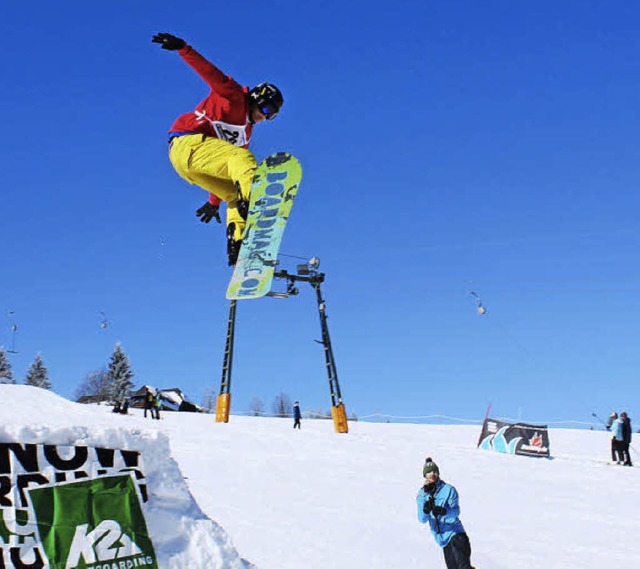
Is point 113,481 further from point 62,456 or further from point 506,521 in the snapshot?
point 506,521

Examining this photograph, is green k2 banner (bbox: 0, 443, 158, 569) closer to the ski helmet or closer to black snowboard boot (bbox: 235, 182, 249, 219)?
black snowboard boot (bbox: 235, 182, 249, 219)

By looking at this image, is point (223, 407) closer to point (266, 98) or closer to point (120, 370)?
point (266, 98)

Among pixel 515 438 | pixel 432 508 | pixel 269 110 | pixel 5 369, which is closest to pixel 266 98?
pixel 269 110

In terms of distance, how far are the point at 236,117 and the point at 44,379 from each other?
55557 mm

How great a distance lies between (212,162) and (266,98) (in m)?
0.95

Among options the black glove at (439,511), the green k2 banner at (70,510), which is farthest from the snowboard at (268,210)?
the green k2 banner at (70,510)

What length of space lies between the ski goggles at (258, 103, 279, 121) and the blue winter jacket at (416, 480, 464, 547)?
4.35m

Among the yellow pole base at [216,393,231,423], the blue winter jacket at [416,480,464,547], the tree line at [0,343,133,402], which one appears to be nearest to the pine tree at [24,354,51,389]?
the tree line at [0,343,133,402]

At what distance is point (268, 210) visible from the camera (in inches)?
359

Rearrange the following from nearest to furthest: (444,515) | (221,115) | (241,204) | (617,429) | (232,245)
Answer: (444,515), (221,115), (241,204), (232,245), (617,429)

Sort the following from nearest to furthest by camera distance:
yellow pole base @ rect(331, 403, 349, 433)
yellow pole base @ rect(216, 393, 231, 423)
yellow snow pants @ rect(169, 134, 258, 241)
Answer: yellow snow pants @ rect(169, 134, 258, 241) → yellow pole base @ rect(216, 393, 231, 423) → yellow pole base @ rect(331, 403, 349, 433)

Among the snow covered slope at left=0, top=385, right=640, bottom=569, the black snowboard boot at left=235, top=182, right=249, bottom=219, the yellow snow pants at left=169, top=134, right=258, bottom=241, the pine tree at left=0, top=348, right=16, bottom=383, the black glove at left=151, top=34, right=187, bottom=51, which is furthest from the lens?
the pine tree at left=0, top=348, right=16, bottom=383

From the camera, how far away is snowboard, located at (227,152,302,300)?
8.56 meters

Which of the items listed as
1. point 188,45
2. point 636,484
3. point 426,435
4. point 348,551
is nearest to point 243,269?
point 188,45
